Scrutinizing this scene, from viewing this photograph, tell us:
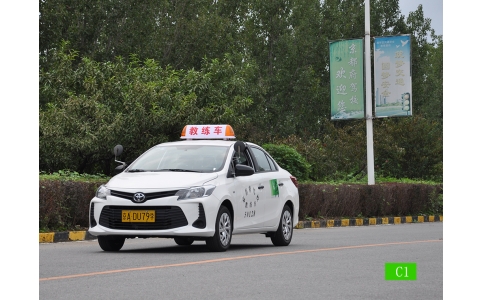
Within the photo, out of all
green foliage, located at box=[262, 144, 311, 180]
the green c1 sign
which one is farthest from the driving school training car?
green foliage, located at box=[262, 144, 311, 180]

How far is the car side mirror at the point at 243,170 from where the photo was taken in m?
13.1

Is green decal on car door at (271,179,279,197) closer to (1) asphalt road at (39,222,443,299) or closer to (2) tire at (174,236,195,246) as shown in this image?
(1) asphalt road at (39,222,443,299)

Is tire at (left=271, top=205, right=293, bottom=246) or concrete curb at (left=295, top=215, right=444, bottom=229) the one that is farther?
concrete curb at (left=295, top=215, right=444, bottom=229)

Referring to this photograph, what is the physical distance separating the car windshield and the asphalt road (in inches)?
42.2

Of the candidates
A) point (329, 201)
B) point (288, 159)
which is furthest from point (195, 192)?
point (288, 159)

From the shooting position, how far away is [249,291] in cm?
831

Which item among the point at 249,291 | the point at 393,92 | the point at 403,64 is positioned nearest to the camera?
the point at 249,291

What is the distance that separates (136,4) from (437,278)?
115 feet

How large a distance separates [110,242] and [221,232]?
1.46 m

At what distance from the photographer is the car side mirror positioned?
13.1m

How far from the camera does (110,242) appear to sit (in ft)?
41.9

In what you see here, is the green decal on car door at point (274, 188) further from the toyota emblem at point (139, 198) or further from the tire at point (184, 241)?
the toyota emblem at point (139, 198)
